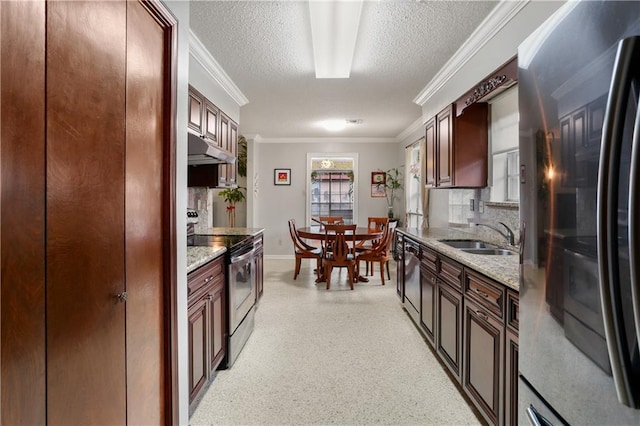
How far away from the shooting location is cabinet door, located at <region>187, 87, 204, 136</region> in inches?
101

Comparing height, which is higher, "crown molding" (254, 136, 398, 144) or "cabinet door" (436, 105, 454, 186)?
"crown molding" (254, 136, 398, 144)

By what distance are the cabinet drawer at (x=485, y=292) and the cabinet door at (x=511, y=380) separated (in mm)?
125

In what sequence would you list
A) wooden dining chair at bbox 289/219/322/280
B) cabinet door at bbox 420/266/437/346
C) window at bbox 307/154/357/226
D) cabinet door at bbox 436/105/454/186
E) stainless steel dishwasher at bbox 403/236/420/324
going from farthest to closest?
window at bbox 307/154/357/226 → wooden dining chair at bbox 289/219/322/280 → cabinet door at bbox 436/105/454/186 → stainless steel dishwasher at bbox 403/236/420/324 → cabinet door at bbox 420/266/437/346

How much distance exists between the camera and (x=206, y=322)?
1875mm

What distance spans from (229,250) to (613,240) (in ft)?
6.91

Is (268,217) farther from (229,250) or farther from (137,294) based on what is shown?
(137,294)

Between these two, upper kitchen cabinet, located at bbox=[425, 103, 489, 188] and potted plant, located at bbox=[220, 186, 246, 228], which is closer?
upper kitchen cabinet, located at bbox=[425, 103, 489, 188]

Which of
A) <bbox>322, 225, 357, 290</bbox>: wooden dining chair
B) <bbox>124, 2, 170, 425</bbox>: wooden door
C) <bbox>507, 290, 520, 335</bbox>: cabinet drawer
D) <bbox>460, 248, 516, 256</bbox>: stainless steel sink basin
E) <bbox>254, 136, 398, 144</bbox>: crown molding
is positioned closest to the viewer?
<bbox>124, 2, 170, 425</bbox>: wooden door

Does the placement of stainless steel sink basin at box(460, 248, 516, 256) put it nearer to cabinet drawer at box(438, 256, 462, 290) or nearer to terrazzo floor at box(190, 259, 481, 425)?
cabinet drawer at box(438, 256, 462, 290)

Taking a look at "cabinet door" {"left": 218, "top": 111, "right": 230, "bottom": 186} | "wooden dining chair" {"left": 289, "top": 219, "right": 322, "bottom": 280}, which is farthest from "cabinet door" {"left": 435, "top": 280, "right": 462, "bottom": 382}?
"wooden dining chair" {"left": 289, "top": 219, "right": 322, "bottom": 280}

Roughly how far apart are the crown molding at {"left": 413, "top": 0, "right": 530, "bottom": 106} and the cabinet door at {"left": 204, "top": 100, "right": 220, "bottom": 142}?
7.78 ft

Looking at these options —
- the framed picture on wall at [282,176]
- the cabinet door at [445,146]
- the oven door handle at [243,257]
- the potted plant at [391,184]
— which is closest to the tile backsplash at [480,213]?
the cabinet door at [445,146]

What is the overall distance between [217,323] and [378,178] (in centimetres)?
523

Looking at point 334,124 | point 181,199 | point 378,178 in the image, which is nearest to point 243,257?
point 181,199
